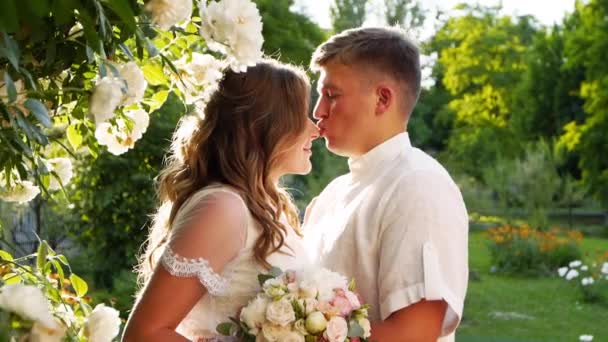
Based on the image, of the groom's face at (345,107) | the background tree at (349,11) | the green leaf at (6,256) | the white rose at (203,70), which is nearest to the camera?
the green leaf at (6,256)

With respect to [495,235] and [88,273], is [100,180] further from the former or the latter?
[495,235]

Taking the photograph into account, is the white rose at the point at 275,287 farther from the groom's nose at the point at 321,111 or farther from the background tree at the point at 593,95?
the background tree at the point at 593,95

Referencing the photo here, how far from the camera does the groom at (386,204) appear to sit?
2.27 m

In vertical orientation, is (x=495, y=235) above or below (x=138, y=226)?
below

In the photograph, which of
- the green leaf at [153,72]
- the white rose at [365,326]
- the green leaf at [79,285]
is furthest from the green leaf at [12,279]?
the white rose at [365,326]

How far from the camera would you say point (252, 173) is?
90.7 inches

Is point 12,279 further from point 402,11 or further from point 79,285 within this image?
point 402,11

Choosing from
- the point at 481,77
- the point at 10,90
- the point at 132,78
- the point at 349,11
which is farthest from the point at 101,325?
the point at 481,77

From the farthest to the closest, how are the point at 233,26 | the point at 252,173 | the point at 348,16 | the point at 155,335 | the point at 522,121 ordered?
the point at 522,121, the point at 348,16, the point at 252,173, the point at 155,335, the point at 233,26

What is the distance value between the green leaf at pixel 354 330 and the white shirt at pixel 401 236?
21 cm

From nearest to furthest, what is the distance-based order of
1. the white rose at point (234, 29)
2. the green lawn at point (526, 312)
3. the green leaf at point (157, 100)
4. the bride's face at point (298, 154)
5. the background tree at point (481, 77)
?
the white rose at point (234, 29) → the green leaf at point (157, 100) → the bride's face at point (298, 154) → the green lawn at point (526, 312) → the background tree at point (481, 77)

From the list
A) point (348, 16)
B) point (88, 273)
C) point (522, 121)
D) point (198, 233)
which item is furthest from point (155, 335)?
point (522, 121)

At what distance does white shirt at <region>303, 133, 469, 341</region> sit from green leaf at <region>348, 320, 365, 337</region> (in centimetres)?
21

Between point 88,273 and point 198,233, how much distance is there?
7.11 metres
